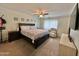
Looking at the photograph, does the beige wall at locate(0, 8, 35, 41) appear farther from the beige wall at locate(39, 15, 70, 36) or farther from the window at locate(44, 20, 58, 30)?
the beige wall at locate(39, 15, 70, 36)

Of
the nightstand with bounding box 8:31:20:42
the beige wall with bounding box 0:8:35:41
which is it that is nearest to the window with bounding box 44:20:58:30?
the beige wall with bounding box 0:8:35:41

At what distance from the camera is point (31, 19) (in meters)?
2.01

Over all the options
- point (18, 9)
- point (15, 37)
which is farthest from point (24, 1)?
point (15, 37)

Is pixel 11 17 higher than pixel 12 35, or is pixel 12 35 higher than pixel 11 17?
pixel 11 17

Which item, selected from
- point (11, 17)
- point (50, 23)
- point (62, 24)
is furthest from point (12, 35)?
point (62, 24)

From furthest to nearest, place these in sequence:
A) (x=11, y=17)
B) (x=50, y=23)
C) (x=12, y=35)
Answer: (x=12, y=35), (x=11, y=17), (x=50, y=23)

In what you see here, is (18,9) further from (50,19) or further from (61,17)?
(61,17)

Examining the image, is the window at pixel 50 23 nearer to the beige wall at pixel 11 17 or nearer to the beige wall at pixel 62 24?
the beige wall at pixel 62 24

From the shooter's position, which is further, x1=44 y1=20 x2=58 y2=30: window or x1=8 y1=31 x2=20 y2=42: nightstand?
x1=8 y1=31 x2=20 y2=42: nightstand

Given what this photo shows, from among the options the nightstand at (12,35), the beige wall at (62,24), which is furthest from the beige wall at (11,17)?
the beige wall at (62,24)

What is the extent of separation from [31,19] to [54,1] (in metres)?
0.93

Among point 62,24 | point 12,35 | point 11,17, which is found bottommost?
point 12,35

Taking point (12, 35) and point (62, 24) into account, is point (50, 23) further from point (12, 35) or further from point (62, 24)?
point (12, 35)

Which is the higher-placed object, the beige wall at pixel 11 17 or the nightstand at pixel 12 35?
the beige wall at pixel 11 17
